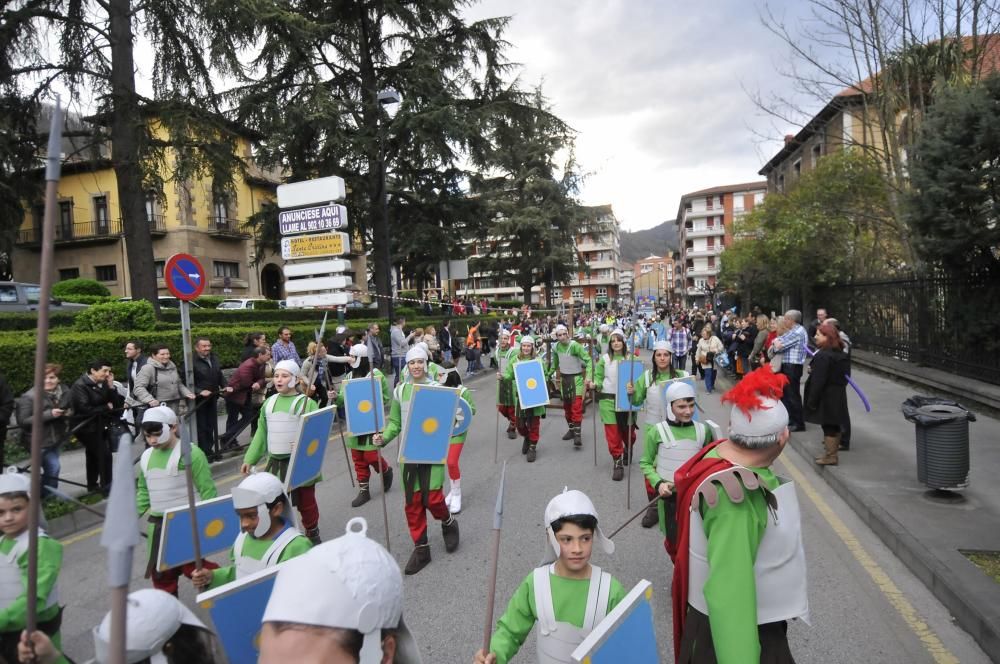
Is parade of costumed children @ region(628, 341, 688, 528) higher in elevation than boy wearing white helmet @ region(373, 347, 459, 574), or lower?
higher

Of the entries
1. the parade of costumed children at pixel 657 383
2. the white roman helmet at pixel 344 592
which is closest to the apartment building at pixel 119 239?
the parade of costumed children at pixel 657 383

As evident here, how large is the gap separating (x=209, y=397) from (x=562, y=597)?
7.66 meters

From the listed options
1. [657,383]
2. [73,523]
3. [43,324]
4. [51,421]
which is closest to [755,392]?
[43,324]

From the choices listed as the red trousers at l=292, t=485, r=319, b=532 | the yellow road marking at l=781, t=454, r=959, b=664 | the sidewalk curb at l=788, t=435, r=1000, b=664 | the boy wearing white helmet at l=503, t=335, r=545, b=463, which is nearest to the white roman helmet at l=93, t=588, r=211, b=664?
the red trousers at l=292, t=485, r=319, b=532

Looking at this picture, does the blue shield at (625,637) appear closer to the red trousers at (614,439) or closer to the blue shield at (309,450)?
the blue shield at (309,450)

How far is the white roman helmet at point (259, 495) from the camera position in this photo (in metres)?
3.02

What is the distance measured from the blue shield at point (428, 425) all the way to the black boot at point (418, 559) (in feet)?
2.26

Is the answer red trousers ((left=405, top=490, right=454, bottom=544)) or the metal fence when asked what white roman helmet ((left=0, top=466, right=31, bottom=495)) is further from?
the metal fence

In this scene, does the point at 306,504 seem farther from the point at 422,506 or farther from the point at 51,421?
the point at 51,421

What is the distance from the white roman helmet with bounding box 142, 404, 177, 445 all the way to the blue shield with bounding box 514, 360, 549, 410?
5.13m

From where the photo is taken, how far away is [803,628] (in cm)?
383

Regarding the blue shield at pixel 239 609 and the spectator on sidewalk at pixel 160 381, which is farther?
the spectator on sidewalk at pixel 160 381

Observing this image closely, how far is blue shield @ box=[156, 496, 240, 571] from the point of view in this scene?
3.59m

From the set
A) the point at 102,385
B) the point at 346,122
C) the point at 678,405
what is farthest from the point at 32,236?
the point at 678,405
